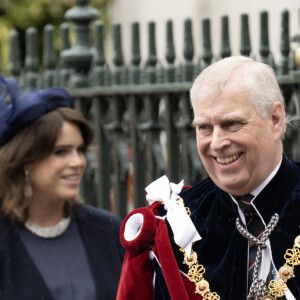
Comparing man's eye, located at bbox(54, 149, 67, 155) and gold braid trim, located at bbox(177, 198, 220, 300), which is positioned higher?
man's eye, located at bbox(54, 149, 67, 155)

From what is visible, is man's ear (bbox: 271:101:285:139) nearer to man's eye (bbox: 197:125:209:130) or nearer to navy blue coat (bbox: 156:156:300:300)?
navy blue coat (bbox: 156:156:300:300)

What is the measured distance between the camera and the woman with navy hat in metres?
5.46

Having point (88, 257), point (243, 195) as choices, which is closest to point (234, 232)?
point (243, 195)

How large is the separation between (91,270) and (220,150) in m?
2.14

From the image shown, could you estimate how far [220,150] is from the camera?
11.9 ft

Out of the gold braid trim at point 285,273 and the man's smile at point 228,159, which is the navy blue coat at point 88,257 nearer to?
the gold braid trim at point 285,273

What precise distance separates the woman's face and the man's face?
2.18 meters

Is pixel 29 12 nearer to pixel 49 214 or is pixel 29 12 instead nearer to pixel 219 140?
pixel 49 214

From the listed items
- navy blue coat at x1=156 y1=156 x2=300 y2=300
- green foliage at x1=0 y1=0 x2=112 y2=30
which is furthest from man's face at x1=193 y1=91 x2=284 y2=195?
green foliage at x1=0 y1=0 x2=112 y2=30

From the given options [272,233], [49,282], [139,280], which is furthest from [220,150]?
[49,282]

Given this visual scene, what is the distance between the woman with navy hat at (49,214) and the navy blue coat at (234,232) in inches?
65.1

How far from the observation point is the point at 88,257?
18.5 ft

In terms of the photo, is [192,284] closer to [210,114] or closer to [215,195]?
[215,195]

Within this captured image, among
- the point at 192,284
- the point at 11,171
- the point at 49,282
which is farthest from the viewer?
the point at 11,171
